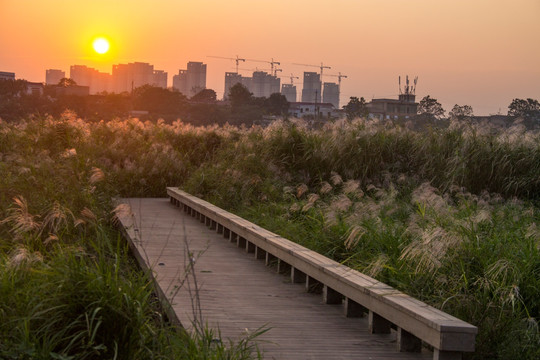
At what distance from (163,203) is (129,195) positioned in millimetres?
2020

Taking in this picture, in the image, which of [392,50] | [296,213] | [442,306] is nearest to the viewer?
[442,306]

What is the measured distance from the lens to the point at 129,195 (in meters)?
→ 14.0

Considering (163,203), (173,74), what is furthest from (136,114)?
(173,74)

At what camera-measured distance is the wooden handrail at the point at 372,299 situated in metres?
3.78

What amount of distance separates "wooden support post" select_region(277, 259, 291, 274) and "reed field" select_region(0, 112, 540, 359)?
0.37m

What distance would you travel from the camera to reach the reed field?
12.7 ft

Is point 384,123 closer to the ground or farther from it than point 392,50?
closer to the ground

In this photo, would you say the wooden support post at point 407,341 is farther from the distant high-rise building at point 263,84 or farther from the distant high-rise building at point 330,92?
the distant high-rise building at point 330,92

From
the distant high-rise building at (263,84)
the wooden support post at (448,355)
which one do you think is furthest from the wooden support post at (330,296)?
the distant high-rise building at (263,84)

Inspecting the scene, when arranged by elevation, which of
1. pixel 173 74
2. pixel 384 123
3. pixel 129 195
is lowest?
pixel 129 195

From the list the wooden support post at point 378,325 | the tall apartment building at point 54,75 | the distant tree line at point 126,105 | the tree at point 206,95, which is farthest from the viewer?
the tall apartment building at point 54,75

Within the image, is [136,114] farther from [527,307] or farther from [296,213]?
[527,307]

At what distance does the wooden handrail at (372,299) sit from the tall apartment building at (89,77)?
451ft

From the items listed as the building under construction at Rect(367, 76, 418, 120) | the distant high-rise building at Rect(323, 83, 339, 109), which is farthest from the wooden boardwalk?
the distant high-rise building at Rect(323, 83, 339, 109)
